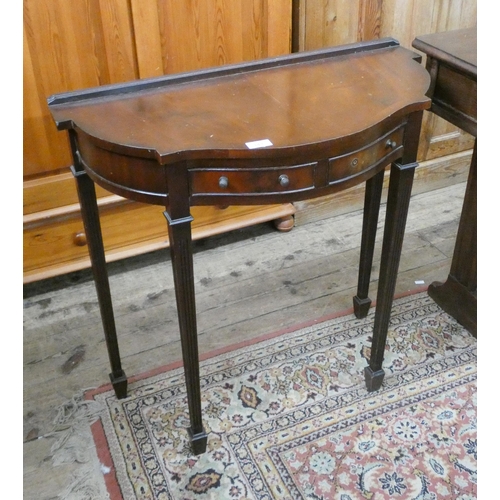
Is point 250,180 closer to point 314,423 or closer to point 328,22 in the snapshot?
point 314,423

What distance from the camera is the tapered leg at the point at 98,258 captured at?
5.20 feet

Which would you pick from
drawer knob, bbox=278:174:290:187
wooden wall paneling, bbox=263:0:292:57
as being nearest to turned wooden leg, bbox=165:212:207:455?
drawer knob, bbox=278:174:290:187

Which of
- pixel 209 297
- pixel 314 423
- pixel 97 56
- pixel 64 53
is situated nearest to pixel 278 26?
pixel 97 56

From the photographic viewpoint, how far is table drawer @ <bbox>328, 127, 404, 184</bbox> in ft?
4.65

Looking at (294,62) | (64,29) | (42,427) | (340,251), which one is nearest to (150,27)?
(64,29)

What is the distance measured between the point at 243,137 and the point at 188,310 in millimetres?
455

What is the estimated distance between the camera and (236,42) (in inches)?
88.9

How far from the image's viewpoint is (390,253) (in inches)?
67.7

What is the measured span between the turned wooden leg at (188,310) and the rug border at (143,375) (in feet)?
0.79

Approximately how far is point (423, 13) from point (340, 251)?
105 cm

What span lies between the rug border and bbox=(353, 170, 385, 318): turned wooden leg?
83 mm

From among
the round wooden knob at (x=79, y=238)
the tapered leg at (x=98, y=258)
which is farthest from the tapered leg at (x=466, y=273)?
the round wooden knob at (x=79, y=238)

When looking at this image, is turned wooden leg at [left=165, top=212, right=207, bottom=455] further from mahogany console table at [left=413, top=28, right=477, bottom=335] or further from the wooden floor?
mahogany console table at [left=413, top=28, right=477, bottom=335]

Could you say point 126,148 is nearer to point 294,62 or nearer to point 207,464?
point 294,62
